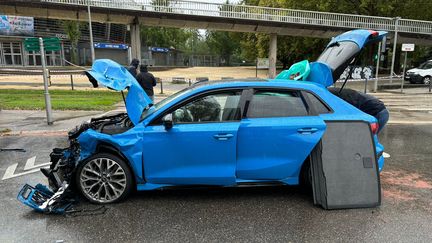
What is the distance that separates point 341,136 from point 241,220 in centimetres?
153

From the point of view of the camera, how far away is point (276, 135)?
4.05 meters

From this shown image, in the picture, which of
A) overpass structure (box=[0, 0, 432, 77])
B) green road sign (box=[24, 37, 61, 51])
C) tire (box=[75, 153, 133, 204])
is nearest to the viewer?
tire (box=[75, 153, 133, 204])

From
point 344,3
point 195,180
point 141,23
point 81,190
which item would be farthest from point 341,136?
point 344,3

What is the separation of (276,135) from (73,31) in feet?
171

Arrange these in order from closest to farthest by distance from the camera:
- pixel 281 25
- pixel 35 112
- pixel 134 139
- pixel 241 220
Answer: pixel 241 220 → pixel 134 139 → pixel 35 112 → pixel 281 25

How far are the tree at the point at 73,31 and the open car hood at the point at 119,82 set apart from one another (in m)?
50.0

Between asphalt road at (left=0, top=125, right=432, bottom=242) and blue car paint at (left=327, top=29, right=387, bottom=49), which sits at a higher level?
blue car paint at (left=327, top=29, right=387, bottom=49)

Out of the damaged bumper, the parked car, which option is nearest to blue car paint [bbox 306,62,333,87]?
the damaged bumper

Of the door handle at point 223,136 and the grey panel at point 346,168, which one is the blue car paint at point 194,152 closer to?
the door handle at point 223,136

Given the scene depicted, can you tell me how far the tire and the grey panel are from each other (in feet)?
7.32

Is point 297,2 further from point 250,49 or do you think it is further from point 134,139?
point 134,139

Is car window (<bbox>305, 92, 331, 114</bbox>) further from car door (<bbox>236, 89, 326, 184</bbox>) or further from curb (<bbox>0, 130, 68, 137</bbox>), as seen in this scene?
curb (<bbox>0, 130, 68, 137</bbox>)

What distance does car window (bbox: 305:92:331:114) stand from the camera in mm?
4227

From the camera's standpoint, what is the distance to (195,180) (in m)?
4.15
